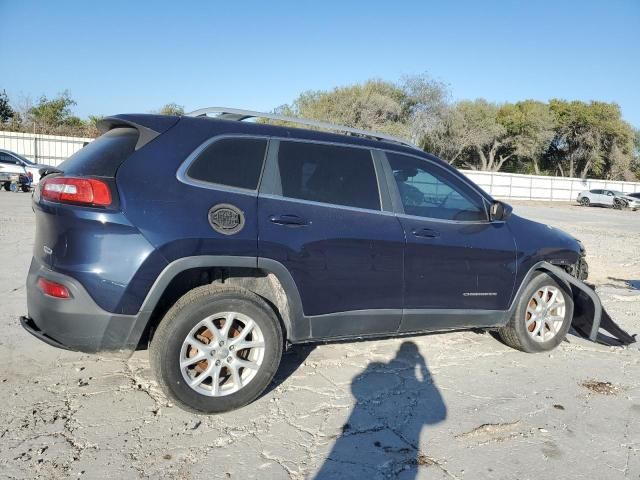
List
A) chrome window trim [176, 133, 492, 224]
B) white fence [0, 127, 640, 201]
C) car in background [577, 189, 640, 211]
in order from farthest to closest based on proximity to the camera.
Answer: white fence [0, 127, 640, 201]
car in background [577, 189, 640, 211]
chrome window trim [176, 133, 492, 224]

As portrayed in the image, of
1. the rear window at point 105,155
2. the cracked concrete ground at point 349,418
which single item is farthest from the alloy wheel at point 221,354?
Answer: the rear window at point 105,155

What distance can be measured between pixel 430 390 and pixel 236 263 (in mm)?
1768

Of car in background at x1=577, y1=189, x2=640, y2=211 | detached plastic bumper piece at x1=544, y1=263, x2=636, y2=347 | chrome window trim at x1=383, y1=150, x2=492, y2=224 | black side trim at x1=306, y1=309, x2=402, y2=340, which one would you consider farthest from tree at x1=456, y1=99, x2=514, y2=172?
black side trim at x1=306, y1=309, x2=402, y2=340

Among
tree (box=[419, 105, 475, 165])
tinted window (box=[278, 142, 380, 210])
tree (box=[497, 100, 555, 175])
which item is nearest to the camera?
tinted window (box=[278, 142, 380, 210])

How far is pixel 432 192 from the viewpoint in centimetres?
418

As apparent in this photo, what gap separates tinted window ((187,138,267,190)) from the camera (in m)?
3.28

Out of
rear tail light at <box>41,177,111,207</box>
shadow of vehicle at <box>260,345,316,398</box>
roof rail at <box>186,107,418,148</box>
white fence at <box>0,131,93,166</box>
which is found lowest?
shadow of vehicle at <box>260,345,316,398</box>

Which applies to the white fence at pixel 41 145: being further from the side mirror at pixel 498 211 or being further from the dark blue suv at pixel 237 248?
the side mirror at pixel 498 211

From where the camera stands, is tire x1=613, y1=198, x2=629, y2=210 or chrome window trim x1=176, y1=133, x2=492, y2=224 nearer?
chrome window trim x1=176, y1=133, x2=492, y2=224

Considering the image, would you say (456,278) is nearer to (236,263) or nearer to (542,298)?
(542,298)

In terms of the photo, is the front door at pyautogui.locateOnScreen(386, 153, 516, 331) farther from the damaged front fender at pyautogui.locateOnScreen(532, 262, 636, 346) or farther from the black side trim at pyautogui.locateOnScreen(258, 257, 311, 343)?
the black side trim at pyautogui.locateOnScreen(258, 257, 311, 343)

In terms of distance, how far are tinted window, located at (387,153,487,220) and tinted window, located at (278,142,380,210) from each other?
0.26 meters

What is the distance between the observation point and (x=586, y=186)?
46312mm

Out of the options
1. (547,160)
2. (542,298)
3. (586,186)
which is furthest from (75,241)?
(547,160)
